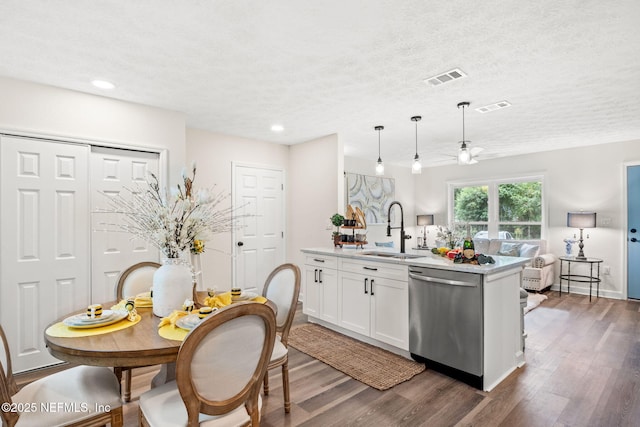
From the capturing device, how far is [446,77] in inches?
112

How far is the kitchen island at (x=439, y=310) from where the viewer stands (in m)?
2.54

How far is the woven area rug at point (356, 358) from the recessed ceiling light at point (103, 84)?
3.04 metres

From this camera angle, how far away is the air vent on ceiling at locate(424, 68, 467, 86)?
274 centimetres

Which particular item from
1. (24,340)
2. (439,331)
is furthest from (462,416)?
(24,340)

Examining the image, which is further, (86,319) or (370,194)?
(370,194)

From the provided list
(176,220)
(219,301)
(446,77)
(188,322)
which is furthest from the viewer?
(446,77)

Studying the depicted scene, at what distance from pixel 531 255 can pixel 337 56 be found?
17.3 feet

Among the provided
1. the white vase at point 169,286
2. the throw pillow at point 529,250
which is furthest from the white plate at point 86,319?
the throw pillow at point 529,250

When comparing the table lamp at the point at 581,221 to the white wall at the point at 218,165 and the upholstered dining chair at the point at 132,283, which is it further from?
the upholstered dining chair at the point at 132,283

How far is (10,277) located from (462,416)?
3.74 meters

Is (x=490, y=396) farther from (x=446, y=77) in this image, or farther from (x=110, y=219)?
(x=110, y=219)

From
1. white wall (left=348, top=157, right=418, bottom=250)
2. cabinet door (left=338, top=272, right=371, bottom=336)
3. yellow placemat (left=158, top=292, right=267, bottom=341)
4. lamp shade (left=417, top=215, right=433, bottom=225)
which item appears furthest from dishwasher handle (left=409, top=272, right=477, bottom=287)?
lamp shade (left=417, top=215, right=433, bottom=225)

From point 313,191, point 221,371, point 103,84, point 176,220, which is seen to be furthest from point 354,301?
point 103,84

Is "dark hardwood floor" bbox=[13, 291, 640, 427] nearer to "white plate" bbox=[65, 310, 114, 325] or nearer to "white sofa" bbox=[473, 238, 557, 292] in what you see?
"white plate" bbox=[65, 310, 114, 325]
